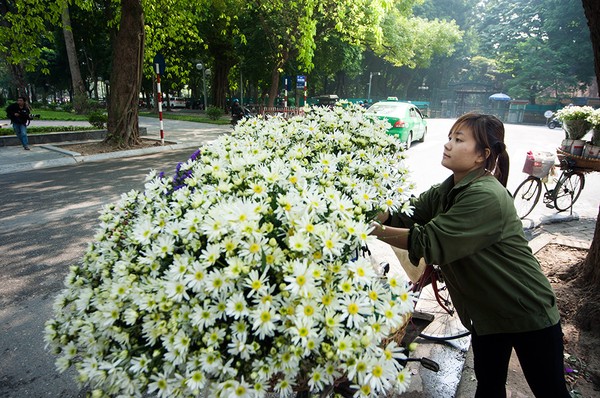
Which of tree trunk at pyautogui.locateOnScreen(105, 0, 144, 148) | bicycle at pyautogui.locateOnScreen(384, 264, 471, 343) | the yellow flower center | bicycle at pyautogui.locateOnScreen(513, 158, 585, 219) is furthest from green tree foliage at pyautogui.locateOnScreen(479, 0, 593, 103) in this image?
the yellow flower center

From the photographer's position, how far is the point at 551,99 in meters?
44.1

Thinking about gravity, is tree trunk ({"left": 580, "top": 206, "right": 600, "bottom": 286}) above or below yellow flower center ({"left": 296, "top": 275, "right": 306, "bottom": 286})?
below

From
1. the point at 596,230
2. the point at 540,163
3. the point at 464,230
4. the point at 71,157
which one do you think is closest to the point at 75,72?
the point at 71,157

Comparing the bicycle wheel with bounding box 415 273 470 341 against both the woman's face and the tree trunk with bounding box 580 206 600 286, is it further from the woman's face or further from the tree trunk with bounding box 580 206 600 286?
the woman's face

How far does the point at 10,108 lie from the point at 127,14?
441 centimetres

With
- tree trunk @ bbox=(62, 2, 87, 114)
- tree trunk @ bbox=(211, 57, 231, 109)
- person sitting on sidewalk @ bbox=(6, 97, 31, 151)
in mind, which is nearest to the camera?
person sitting on sidewalk @ bbox=(6, 97, 31, 151)

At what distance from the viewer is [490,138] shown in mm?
1842

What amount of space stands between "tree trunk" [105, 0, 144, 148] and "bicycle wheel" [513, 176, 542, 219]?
1033 centimetres

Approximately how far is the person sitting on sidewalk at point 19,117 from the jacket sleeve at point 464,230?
12.9 m

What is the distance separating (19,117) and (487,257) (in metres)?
13.2

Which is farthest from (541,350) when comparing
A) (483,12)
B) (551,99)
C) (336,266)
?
(483,12)

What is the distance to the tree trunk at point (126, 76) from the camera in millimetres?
10445

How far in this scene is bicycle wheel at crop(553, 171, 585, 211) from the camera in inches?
257

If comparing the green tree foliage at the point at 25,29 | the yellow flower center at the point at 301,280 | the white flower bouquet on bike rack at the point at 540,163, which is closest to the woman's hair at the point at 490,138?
the yellow flower center at the point at 301,280
